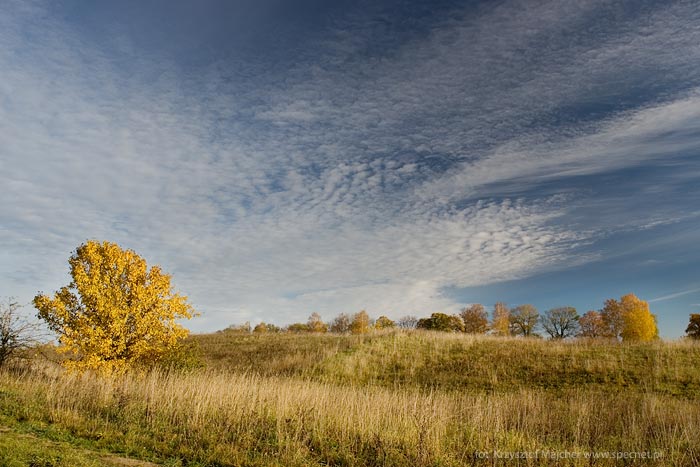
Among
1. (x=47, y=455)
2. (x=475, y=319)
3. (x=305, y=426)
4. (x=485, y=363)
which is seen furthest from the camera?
(x=475, y=319)

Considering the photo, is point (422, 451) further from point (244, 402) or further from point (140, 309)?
point (140, 309)

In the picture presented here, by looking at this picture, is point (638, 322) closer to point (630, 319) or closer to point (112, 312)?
point (630, 319)

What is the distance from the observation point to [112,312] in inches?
707

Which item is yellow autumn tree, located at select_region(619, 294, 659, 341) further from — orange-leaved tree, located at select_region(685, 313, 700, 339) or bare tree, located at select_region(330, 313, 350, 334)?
bare tree, located at select_region(330, 313, 350, 334)

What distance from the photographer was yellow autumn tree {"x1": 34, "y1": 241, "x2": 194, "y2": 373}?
17.8 m

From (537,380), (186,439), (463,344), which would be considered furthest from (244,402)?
(463,344)

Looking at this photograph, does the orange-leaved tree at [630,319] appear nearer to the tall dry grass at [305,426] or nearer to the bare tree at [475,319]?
the bare tree at [475,319]

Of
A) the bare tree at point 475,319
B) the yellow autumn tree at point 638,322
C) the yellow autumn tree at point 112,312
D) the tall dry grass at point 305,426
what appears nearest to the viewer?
the tall dry grass at point 305,426

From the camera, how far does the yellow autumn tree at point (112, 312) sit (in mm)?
17781

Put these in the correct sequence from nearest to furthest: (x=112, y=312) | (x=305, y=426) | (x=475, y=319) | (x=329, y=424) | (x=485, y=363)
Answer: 1. (x=305, y=426)
2. (x=329, y=424)
3. (x=112, y=312)
4. (x=485, y=363)
5. (x=475, y=319)

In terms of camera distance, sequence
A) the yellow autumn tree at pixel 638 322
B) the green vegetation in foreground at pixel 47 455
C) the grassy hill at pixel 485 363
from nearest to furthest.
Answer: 1. the green vegetation in foreground at pixel 47 455
2. the grassy hill at pixel 485 363
3. the yellow autumn tree at pixel 638 322

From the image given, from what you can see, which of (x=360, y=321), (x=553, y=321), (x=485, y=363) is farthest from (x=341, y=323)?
(x=485, y=363)

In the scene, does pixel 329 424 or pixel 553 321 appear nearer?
pixel 329 424

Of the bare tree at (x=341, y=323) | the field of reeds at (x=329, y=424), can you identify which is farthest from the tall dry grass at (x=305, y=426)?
the bare tree at (x=341, y=323)
